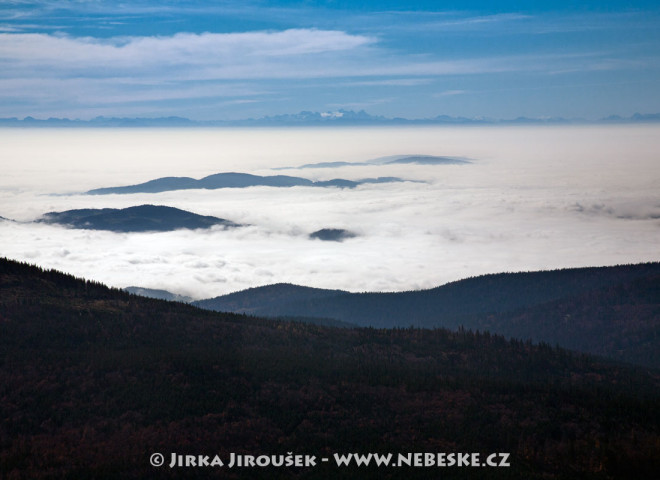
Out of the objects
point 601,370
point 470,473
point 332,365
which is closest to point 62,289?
point 332,365

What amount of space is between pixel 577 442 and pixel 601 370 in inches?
2692

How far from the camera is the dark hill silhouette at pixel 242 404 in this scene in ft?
153

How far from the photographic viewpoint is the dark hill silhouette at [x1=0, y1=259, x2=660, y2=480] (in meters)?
46.7

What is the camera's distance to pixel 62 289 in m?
97.4

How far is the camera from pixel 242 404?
62281 millimetres

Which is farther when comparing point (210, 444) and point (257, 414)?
point (257, 414)

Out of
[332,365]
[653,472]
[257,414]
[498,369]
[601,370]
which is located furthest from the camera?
[601,370]

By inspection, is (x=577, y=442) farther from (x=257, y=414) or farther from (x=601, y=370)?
(x=601, y=370)

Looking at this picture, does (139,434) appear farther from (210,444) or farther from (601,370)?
(601,370)

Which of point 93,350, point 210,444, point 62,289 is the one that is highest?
point 62,289

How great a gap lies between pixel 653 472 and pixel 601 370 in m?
75.6

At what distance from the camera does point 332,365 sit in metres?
82.5

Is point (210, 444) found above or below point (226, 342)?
below

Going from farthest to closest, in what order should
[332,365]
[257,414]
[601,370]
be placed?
[601,370], [332,365], [257,414]
